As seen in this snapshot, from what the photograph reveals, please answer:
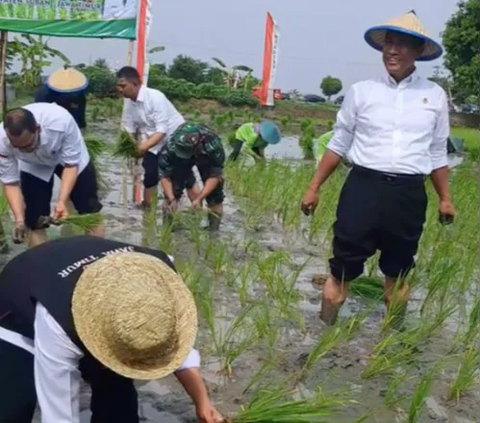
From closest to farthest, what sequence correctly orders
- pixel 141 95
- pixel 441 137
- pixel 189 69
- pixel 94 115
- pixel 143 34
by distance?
1. pixel 441 137
2. pixel 141 95
3. pixel 143 34
4. pixel 94 115
5. pixel 189 69

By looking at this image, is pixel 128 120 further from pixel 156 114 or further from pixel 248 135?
pixel 248 135

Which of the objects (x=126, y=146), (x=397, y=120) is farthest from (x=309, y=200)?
(x=126, y=146)

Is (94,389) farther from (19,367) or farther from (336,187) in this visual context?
(336,187)

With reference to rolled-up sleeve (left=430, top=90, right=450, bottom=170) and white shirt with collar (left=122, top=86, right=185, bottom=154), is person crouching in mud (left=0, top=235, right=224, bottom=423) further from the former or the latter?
white shirt with collar (left=122, top=86, right=185, bottom=154)

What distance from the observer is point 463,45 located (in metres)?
22.3

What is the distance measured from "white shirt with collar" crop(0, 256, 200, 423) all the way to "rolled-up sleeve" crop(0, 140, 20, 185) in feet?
6.33

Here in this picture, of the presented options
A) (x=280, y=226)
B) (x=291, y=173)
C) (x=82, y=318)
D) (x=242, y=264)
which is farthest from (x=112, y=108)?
(x=82, y=318)

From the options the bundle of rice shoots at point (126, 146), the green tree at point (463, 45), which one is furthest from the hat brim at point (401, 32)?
the green tree at point (463, 45)

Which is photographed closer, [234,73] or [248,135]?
[248,135]

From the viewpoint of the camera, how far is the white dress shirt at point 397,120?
3256mm

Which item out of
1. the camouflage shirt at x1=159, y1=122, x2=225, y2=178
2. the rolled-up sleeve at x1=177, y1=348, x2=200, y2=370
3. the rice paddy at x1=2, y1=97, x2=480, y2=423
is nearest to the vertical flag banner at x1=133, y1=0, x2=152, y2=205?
the rice paddy at x1=2, y1=97, x2=480, y2=423

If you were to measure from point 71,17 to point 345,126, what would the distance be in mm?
6844

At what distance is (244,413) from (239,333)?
1204mm

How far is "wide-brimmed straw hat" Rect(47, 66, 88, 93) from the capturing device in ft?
16.6
